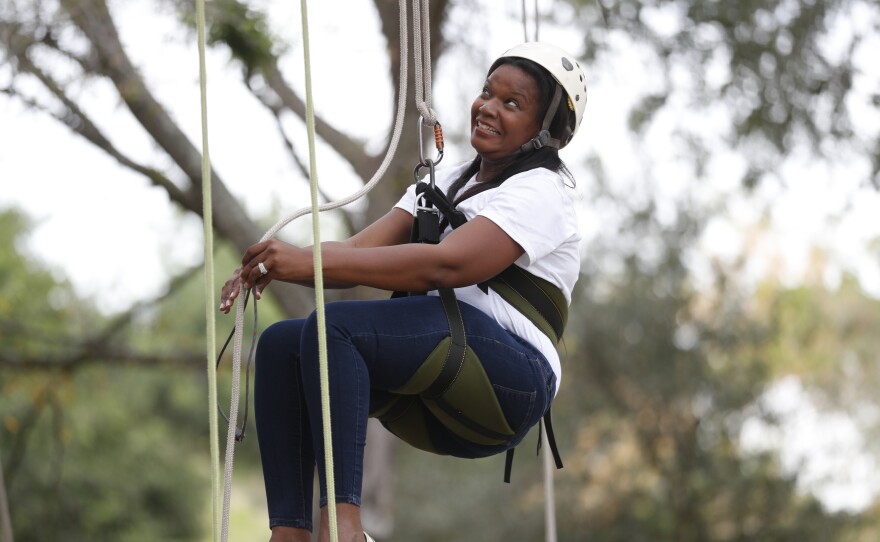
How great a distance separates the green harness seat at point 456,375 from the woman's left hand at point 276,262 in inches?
14.2

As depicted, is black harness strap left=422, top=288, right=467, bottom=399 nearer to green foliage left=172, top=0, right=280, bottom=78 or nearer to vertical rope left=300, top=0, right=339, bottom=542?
vertical rope left=300, top=0, right=339, bottom=542

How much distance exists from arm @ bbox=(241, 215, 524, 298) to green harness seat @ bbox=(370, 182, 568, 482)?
0.10 m

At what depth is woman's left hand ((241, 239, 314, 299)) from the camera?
247 cm

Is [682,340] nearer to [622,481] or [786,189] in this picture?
[622,481]

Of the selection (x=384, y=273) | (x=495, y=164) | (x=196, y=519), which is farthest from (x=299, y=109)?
(x=196, y=519)

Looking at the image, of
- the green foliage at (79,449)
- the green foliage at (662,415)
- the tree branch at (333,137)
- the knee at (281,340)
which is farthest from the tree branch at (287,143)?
the green foliage at (662,415)

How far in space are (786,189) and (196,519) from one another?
44.4 ft

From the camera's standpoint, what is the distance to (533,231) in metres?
2.74

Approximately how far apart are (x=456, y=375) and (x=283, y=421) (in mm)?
405

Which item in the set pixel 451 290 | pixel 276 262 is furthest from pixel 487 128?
pixel 276 262

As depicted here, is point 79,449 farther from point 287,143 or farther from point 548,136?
point 548,136

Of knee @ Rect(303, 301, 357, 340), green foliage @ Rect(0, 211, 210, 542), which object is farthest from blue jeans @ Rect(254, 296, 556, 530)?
green foliage @ Rect(0, 211, 210, 542)

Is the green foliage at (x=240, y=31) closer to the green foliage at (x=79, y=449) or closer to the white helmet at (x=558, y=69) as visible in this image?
the white helmet at (x=558, y=69)

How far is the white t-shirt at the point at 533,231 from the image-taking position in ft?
8.93
